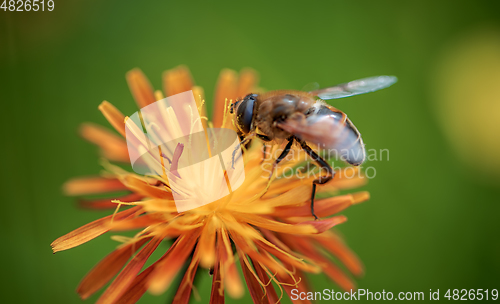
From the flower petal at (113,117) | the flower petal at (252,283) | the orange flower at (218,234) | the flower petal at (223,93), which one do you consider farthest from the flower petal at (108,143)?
the flower petal at (252,283)

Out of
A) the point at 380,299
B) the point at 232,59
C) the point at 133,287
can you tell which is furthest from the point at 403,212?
the point at 133,287

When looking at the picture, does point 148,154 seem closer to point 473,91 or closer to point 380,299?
point 380,299

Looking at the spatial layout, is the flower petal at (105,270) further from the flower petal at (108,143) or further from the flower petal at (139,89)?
the flower petal at (139,89)

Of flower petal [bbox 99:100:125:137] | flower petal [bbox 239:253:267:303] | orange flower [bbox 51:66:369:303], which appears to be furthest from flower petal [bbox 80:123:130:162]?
flower petal [bbox 239:253:267:303]

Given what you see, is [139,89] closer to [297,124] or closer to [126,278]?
[297,124]

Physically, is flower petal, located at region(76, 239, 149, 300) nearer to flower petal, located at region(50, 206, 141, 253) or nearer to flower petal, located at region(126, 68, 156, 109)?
flower petal, located at region(50, 206, 141, 253)
